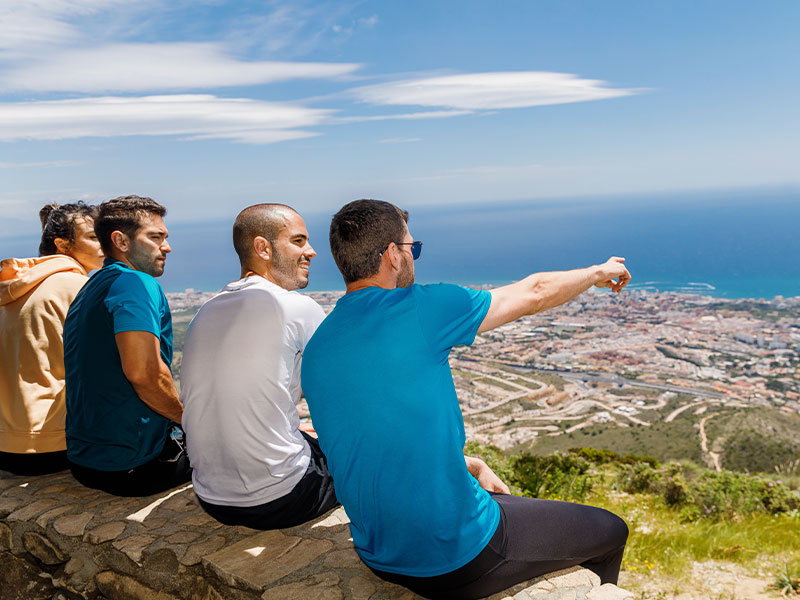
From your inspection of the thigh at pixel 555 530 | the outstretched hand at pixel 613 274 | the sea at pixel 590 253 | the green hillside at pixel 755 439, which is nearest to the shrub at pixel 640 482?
the outstretched hand at pixel 613 274

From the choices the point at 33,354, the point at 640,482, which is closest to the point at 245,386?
the point at 33,354

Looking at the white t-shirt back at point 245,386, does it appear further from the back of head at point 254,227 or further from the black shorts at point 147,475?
the black shorts at point 147,475

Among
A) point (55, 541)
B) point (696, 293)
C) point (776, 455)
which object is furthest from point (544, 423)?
point (696, 293)

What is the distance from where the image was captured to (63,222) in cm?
335

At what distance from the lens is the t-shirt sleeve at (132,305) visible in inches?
95.0

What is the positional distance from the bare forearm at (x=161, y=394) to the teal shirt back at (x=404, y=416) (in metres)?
1.04

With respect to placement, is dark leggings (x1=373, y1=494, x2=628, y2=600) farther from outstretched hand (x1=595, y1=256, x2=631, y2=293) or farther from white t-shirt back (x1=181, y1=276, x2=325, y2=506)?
outstretched hand (x1=595, y1=256, x2=631, y2=293)

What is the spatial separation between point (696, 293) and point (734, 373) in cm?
4608

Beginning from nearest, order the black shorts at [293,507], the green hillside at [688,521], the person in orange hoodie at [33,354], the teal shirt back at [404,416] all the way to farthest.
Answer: the teal shirt back at [404,416] < the black shorts at [293,507] < the person in orange hoodie at [33,354] < the green hillside at [688,521]

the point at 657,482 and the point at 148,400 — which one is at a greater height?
the point at 148,400

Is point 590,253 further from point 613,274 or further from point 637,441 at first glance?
point 613,274

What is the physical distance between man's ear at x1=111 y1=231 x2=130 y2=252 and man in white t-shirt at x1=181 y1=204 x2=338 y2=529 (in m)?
0.72

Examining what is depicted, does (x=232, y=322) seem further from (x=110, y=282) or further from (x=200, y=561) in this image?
(x=200, y=561)

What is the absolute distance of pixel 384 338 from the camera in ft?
5.32
